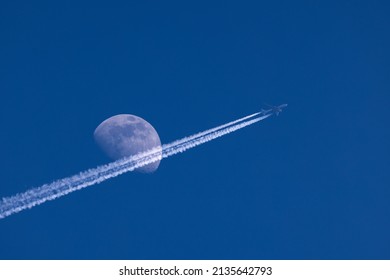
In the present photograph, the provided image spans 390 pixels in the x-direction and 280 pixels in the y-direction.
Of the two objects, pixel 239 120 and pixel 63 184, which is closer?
pixel 63 184

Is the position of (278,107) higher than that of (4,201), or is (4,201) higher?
(278,107)
